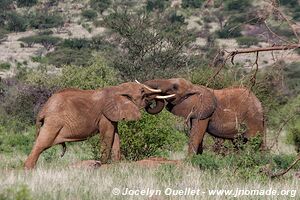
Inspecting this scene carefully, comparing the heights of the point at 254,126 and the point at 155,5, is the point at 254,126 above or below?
above

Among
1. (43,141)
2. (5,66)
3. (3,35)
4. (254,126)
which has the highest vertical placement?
(43,141)

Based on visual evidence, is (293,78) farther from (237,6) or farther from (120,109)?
(120,109)

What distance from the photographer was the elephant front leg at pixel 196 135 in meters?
11.2

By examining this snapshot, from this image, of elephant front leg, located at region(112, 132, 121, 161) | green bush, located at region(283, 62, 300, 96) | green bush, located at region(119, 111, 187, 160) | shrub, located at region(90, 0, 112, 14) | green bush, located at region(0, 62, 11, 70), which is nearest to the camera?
elephant front leg, located at region(112, 132, 121, 161)

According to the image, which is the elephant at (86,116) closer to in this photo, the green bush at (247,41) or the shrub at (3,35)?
the green bush at (247,41)

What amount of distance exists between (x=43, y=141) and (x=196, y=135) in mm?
2548

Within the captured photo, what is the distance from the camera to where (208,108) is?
37.6ft

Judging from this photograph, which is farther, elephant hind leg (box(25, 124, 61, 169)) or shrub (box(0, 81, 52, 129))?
shrub (box(0, 81, 52, 129))

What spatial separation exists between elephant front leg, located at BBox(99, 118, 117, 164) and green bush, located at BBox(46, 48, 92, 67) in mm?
33291

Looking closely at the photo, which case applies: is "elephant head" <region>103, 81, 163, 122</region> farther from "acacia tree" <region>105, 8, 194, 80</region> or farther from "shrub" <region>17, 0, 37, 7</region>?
"shrub" <region>17, 0, 37, 7</region>

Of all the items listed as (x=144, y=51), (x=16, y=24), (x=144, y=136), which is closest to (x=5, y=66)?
(x=144, y=51)

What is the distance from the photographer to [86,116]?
1034cm

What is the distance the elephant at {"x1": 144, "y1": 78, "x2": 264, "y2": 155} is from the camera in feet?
36.9

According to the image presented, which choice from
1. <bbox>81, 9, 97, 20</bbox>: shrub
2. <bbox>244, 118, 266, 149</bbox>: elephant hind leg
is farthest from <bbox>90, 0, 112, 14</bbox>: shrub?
<bbox>244, 118, 266, 149</bbox>: elephant hind leg
